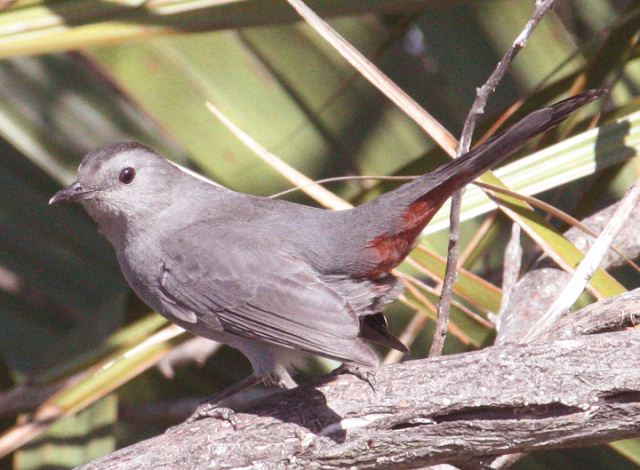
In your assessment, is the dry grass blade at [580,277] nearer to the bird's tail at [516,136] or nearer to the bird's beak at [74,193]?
the bird's tail at [516,136]

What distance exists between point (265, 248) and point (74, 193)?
665 millimetres

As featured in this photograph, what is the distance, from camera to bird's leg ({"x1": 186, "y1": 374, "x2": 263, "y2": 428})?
2775 mm

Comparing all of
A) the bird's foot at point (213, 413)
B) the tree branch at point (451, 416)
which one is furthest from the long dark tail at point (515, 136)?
the bird's foot at point (213, 413)

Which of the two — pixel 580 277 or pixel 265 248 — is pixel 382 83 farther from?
pixel 580 277

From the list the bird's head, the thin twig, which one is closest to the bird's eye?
the bird's head

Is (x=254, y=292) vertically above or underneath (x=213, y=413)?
above

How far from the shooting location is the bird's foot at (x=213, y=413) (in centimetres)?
270

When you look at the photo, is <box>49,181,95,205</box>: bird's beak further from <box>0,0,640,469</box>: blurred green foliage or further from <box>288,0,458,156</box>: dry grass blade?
<box>288,0,458,156</box>: dry grass blade

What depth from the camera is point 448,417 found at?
2.43 meters

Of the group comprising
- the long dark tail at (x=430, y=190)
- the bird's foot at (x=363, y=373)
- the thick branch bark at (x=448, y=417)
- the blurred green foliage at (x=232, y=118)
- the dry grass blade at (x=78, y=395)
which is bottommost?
the thick branch bark at (x=448, y=417)

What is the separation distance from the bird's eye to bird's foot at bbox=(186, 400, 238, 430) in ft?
2.65

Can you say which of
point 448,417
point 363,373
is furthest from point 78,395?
point 448,417

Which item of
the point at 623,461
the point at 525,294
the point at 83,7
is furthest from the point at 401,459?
the point at 83,7

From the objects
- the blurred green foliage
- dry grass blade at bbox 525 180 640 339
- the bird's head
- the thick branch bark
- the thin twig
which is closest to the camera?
the thick branch bark
